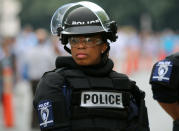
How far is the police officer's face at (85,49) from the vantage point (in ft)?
17.0

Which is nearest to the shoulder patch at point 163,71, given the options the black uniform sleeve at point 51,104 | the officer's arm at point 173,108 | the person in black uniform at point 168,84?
the person in black uniform at point 168,84

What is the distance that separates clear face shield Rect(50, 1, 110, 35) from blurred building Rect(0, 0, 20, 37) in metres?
45.8

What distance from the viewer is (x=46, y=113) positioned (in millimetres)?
5094

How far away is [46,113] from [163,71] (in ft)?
5.18

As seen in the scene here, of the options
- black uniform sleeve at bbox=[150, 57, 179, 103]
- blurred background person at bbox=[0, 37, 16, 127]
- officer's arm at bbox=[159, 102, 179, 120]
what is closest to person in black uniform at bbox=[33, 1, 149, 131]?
black uniform sleeve at bbox=[150, 57, 179, 103]

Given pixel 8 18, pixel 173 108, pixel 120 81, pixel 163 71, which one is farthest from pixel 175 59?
pixel 8 18

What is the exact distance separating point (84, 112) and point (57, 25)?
70 centimetres

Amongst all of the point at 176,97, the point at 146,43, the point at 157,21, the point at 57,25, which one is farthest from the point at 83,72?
the point at 157,21

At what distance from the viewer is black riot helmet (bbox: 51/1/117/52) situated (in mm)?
5188

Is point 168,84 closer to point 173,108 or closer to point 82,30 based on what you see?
point 173,108

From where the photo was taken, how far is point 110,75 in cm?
531

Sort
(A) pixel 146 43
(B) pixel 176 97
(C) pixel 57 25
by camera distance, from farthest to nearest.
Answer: (A) pixel 146 43, (B) pixel 176 97, (C) pixel 57 25

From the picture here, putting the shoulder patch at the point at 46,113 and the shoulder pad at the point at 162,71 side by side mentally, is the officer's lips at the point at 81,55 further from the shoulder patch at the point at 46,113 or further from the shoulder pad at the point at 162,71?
the shoulder pad at the point at 162,71

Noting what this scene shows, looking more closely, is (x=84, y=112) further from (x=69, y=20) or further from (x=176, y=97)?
(x=176, y=97)
